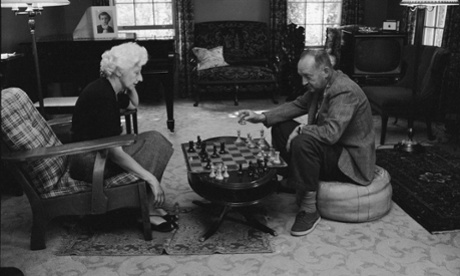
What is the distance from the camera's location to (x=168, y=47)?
16.3ft

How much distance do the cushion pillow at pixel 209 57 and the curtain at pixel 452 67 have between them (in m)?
2.71

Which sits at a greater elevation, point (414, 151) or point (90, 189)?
point (90, 189)

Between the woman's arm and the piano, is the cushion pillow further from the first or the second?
the woman's arm

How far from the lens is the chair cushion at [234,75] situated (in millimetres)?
6246

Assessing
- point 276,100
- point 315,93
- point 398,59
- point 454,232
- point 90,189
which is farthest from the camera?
point 276,100

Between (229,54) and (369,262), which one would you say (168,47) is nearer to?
(229,54)

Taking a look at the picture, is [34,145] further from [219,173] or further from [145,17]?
[145,17]

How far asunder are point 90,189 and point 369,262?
154cm

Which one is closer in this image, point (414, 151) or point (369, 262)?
point (369, 262)

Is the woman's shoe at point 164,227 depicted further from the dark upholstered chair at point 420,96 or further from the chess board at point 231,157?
the dark upholstered chair at point 420,96

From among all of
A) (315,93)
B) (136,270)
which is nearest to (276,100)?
(315,93)

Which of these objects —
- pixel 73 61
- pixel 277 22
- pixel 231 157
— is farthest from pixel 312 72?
pixel 277 22

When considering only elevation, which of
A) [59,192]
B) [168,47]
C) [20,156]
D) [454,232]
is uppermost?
[168,47]

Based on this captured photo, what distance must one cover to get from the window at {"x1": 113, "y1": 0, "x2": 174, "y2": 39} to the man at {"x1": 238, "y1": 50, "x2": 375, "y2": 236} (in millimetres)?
4186
